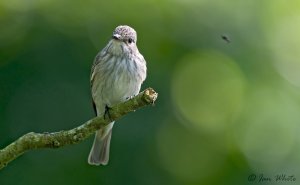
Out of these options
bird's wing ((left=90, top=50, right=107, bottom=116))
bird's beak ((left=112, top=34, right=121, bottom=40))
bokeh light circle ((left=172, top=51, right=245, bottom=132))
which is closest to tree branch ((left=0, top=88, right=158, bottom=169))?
bird's beak ((left=112, top=34, right=121, bottom=40))

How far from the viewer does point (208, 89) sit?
6.54 meters

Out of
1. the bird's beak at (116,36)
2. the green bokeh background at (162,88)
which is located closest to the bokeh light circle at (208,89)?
the green bokeh background at (162,88)

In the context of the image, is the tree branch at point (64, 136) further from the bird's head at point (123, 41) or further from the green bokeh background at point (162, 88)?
the green bokeh background at point (162, 88)

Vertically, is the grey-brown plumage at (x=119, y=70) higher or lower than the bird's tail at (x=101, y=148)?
higher

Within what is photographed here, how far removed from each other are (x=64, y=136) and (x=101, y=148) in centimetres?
175

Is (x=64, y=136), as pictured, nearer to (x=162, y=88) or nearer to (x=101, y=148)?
(x=101, y=148)

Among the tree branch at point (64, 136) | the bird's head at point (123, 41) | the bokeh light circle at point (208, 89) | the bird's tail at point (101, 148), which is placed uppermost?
the bird's head at point (123, 41)

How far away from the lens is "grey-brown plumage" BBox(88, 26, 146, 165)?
5.00 m

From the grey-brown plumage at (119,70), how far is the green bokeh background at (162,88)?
0.92ft

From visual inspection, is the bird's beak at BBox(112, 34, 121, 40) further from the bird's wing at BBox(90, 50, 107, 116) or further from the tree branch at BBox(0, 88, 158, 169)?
the tree branch at BBox(0, 88, 158, 169)

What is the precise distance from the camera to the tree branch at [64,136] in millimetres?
3596

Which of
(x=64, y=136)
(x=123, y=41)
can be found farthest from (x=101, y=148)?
(x=64, y=136)

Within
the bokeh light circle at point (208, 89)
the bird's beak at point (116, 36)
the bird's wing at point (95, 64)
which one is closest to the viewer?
the bird's beak at point (116, 36)

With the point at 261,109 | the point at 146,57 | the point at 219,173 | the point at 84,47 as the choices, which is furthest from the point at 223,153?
→ the point at 84,47
